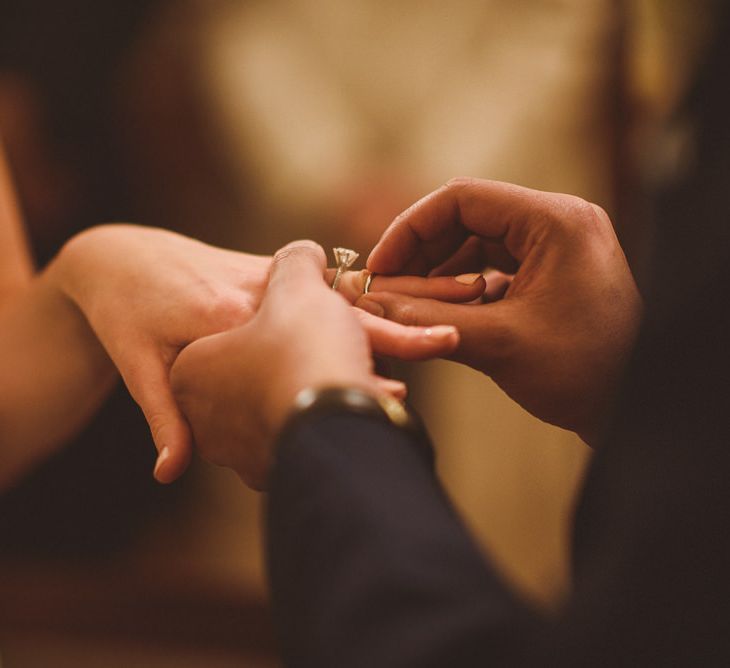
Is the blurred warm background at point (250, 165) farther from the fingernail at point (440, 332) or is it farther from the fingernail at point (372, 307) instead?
the fingernail at point (440, 332)

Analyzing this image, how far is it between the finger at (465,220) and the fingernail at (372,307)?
6 cm

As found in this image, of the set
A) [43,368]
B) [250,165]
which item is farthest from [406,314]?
[250,165]

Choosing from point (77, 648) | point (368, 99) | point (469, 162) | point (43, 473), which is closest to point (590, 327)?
point (469, 162)

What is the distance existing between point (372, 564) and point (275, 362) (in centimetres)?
18

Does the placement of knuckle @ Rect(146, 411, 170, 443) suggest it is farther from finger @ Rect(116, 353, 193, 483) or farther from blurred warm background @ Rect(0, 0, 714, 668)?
blurred warm background @ Rect(0, 0, 714, 668)

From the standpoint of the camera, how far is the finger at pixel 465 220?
0.69 metres

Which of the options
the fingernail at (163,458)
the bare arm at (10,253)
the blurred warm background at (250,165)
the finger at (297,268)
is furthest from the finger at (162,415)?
the blurred warm background at (250,165)

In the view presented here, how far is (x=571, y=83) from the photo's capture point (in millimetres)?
1811

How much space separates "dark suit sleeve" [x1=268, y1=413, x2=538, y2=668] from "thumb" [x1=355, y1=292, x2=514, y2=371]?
0.78ft

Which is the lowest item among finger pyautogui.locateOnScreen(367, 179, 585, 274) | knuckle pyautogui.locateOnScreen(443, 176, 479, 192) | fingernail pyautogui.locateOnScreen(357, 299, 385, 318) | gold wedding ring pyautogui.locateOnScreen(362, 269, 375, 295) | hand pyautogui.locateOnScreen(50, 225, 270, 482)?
hand pyautogui.locateOnScreen(50, 225, 270, 482)

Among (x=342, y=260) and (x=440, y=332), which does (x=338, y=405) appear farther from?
(x=342, y=260)

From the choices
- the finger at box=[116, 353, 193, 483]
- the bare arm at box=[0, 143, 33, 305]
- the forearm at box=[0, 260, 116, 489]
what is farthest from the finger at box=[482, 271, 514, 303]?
the bare arm at box=[0, 143, 33, 305]

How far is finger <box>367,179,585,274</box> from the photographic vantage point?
0.69 meters

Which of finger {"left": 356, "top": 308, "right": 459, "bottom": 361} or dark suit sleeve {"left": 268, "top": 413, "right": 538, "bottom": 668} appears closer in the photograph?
dark suit sleeve {"left": 268, "top": 413, "right": 538, "bottom": 668}
